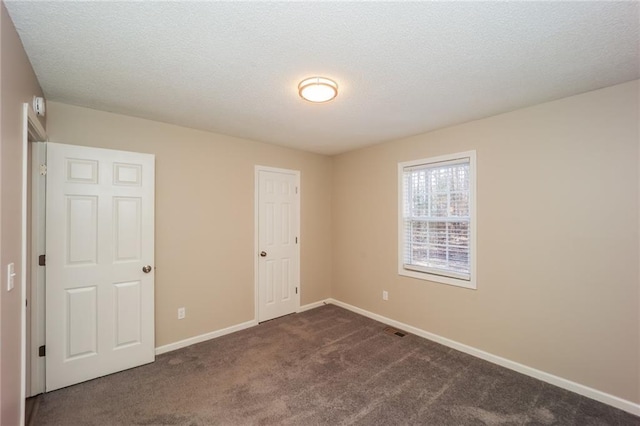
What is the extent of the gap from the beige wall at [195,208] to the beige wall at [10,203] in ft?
3.34

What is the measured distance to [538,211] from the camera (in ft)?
8.31

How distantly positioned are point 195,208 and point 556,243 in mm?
3652

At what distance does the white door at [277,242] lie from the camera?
3854mm

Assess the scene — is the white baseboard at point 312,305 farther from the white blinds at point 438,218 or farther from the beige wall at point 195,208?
the white blinds at point 438,218

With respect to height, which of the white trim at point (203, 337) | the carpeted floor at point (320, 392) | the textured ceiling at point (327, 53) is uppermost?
the textured ceiling at point (327, 53)

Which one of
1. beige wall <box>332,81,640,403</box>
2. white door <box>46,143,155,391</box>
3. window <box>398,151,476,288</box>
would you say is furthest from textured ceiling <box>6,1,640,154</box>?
window <box>398,151,476,288</box>

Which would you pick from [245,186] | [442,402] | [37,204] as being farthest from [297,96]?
[442,402]

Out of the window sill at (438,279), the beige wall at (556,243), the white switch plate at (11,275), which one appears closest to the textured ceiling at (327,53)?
the beige wall at (556,243)

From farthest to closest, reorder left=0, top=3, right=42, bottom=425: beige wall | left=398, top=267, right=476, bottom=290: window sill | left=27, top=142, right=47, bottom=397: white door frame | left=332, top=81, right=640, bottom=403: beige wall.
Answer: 1. left=398, top=267, right=476, bottom=290: window sill
2. left=27, top=142, right=47, bottom=397: white door frame
3. left=332, top=81, right=640, bottom=403: beige wall
4. left=0, top=3, right=42, bottom=425: beige wall

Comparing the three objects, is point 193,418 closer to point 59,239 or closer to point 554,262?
point 59,239

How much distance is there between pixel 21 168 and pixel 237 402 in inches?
85.2

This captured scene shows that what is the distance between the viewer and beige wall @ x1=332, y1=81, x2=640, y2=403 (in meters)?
2.13

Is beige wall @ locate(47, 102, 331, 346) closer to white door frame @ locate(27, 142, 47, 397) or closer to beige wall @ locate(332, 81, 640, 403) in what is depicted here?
white door frame @ locate(27, 142, 47, 397)

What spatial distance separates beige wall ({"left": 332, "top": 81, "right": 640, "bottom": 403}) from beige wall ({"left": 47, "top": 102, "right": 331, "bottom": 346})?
225 cm
